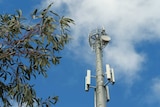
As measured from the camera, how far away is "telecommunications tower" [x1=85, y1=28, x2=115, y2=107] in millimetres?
9125

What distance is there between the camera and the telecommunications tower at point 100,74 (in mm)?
9125

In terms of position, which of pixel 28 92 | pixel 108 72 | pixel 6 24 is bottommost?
pixel 28 92

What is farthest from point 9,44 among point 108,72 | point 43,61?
point 108,72

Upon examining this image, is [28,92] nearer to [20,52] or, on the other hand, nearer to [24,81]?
[24,81]

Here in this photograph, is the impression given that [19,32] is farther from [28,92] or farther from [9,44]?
[28,92]

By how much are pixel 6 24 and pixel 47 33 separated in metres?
1.10

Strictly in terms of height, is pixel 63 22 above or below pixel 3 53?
above

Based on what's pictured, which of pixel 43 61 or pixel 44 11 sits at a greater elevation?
pixel 44 11

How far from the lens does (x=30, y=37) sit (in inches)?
364

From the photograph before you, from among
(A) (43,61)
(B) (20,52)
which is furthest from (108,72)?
(B) (20,52)

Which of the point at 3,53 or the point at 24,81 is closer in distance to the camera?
the point at 3,53

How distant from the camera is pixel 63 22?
9.66 metres

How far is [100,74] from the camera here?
9664 mm

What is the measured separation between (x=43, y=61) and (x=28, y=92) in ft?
2.77
